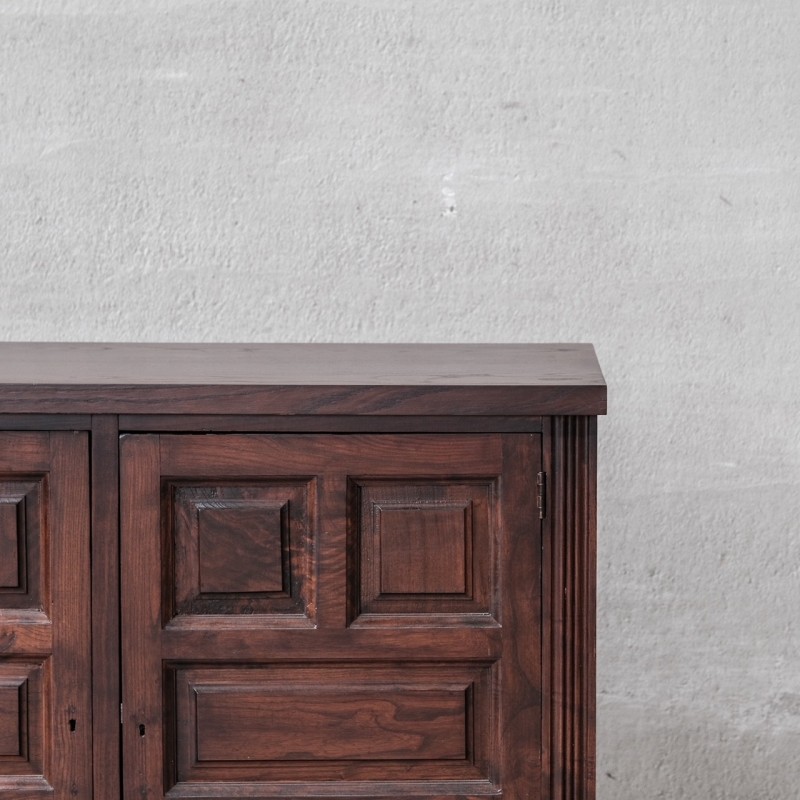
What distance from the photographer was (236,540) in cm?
99

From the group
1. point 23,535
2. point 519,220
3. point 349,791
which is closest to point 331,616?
point 349,791

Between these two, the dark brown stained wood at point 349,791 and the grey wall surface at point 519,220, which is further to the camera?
the grey wall surface at point 519,220

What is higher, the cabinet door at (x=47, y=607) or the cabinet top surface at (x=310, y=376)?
the cabinet top surface at (x=310, y=376)

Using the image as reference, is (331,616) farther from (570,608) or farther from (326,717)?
(570,608)

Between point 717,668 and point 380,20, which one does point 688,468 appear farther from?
point 380,20

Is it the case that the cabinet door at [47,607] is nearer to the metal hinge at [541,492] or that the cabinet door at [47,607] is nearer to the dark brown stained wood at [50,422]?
the dark brown stained wood at [50,422]

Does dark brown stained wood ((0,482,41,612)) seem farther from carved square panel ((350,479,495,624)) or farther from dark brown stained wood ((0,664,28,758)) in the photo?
carved square panel ((350,479,495,624))

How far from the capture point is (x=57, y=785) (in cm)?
101

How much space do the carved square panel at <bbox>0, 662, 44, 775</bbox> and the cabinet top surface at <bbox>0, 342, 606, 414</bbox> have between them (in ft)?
0.81

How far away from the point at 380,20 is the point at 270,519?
0.90m

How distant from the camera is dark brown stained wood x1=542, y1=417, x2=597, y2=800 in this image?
98cm

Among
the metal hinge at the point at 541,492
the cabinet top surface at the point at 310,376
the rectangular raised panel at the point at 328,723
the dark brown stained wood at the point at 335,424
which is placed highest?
the cabinet top surface at the point at 310,376

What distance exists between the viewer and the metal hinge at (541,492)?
979mm

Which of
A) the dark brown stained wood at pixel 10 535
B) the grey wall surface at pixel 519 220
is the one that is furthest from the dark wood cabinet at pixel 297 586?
the grey wall surface at pixel 519 220
